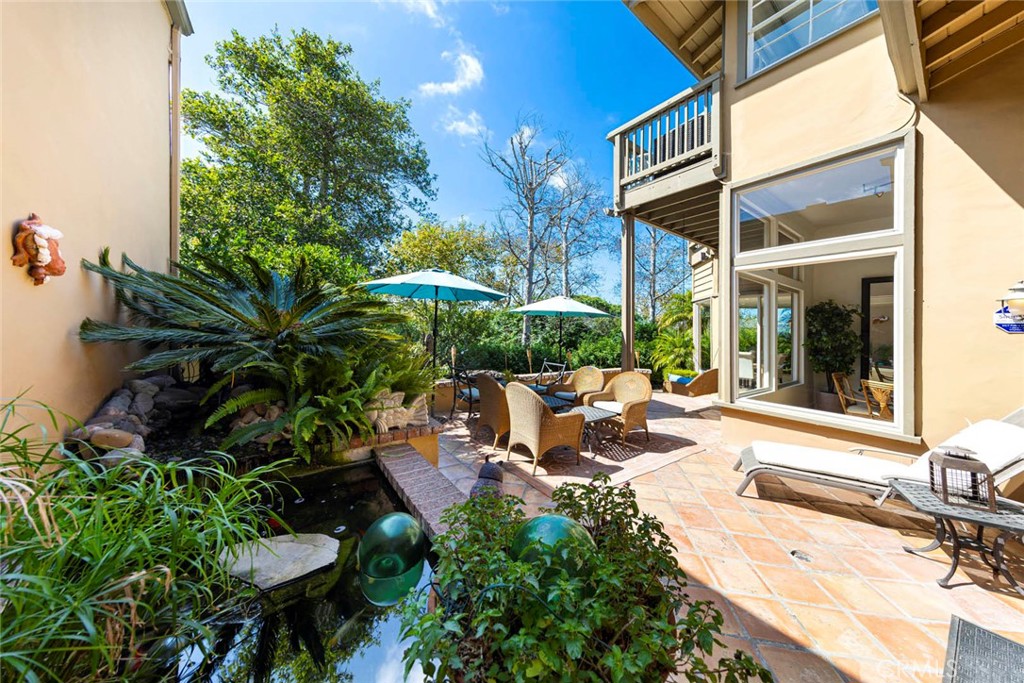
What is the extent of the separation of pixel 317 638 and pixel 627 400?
517 cm

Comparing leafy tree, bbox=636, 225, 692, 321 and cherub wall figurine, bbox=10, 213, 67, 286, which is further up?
leafy tree, bbox=636, 225, 692, 321

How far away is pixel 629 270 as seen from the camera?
7066mm

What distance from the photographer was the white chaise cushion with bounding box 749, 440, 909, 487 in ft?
10.5

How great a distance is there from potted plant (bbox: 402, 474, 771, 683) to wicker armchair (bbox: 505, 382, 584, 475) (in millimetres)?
2532

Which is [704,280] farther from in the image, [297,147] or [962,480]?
[297,147]

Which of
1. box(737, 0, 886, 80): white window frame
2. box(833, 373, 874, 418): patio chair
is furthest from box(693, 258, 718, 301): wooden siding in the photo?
box(737, 0, 886, 80): white window frame

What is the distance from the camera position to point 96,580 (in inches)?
45.7

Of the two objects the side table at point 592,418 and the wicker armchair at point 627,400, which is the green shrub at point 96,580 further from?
the wicker armchair at point 627,400

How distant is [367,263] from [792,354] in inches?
545

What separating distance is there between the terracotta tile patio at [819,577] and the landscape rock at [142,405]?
3001 mm

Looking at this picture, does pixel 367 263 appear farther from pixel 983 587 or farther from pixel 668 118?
pixel 983 587

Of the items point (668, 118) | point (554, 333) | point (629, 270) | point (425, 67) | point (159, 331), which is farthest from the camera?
point (425, 67)

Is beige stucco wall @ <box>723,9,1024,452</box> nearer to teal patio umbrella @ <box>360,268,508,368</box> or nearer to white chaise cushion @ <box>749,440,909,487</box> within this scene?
white chaise cushion @ <box>749,440,909,487</box>

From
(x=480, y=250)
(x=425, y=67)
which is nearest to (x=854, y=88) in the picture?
(x=480, y=250)
